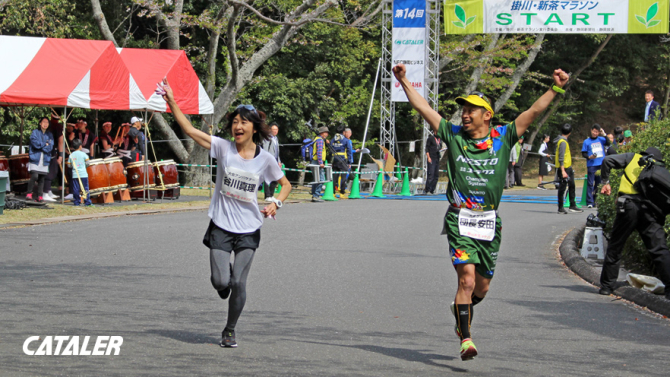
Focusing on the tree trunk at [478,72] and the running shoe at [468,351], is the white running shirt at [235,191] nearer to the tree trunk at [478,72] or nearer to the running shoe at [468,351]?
the running shoe at [468,351]

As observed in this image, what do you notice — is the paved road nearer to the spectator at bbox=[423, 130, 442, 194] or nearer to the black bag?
the black bag

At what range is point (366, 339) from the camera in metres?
6.62

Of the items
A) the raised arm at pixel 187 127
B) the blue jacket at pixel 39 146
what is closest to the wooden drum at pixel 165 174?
the blue jacket at pixel 39 146

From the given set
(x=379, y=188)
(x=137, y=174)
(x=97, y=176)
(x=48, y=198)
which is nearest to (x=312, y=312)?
(x=97, y=176)

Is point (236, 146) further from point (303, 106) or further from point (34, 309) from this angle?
point (303, 106)

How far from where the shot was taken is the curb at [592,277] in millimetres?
8266

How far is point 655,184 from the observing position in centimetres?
868

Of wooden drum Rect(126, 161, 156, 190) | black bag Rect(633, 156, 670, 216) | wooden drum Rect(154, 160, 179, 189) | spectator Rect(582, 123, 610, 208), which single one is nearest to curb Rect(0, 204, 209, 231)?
wooden drum Rect(126, 161, 156, 190)

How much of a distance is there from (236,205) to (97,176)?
13203 mm

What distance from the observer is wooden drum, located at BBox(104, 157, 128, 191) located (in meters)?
19.2

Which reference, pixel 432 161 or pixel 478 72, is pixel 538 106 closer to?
pixel 432 161

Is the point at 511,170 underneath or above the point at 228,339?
above

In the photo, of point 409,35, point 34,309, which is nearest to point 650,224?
point 34,309

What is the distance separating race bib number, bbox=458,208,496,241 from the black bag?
3.25 meters
